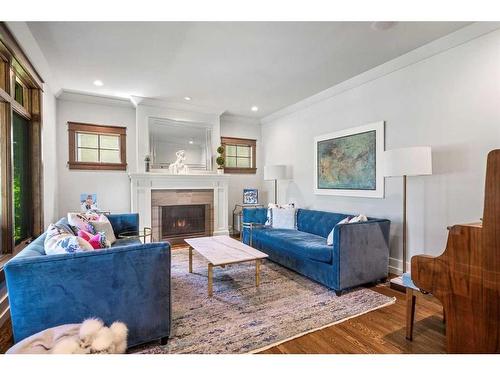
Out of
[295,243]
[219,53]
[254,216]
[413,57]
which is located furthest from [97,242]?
[413,57]

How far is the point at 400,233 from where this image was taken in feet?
10.3

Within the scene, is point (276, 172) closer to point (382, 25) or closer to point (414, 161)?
point (414, 161)

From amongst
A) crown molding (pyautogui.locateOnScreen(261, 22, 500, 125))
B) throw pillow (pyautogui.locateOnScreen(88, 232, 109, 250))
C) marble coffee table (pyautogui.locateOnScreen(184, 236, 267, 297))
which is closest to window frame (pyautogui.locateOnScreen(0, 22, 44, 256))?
throw pillow (pyautogui.locateOnScreen(88, 232, 109, 250))

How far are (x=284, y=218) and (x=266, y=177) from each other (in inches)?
42.7

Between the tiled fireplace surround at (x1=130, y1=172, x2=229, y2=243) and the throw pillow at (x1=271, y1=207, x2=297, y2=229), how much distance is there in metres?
1.45

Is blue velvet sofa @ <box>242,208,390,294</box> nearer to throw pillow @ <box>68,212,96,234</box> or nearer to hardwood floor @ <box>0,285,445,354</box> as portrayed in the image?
hardwood floor @ <box>0,285,445,354</box>

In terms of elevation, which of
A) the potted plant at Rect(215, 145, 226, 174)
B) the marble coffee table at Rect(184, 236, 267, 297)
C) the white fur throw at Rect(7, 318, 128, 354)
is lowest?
the white fur throw at Rect(7, 318, 128, 354)

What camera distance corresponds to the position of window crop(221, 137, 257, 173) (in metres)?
5.77

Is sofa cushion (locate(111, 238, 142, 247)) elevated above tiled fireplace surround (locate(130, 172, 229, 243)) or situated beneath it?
situated beneath

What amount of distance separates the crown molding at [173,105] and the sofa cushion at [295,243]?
8.73 ft

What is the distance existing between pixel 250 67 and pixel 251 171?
9.82 feet

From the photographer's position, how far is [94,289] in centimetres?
158

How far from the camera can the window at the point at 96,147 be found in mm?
4449
